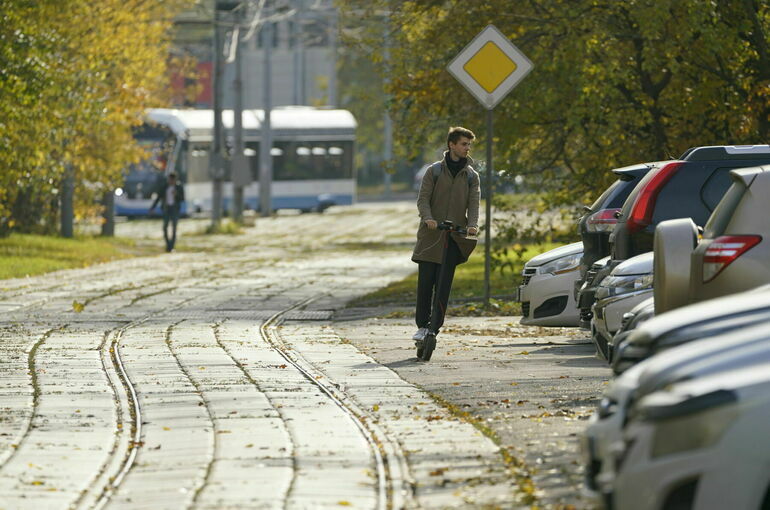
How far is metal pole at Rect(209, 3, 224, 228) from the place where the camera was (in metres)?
42.2

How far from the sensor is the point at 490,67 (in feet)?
56.6

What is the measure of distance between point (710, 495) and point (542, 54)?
15251 millimetres

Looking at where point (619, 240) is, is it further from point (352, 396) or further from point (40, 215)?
point (40, 215)

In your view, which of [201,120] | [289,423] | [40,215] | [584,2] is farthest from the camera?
[201,120]

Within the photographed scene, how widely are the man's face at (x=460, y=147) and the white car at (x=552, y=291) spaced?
2.32m

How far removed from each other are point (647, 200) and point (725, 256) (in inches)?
143

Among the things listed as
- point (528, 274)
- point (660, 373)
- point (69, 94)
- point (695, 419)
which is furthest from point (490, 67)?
point (69, 94)

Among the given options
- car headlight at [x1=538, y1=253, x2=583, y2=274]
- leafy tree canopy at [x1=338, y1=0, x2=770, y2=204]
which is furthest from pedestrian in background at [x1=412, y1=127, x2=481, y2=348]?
leafy tree canopy at [x1=338, y1=0, x2=770, y2=204]

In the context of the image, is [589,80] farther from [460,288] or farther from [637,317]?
[637,317]

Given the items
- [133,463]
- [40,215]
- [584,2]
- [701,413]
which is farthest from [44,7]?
[701,413]

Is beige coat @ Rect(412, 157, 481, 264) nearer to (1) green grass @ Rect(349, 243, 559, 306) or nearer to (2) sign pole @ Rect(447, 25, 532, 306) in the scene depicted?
(2) sign pole @ Rect(447, 25, 532, 306)

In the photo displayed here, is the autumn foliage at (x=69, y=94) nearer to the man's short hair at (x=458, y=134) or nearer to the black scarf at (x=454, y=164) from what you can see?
the black scarf at (x=454, y=164)

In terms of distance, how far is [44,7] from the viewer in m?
27.8

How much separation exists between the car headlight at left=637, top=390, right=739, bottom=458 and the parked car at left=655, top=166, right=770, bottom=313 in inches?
147
